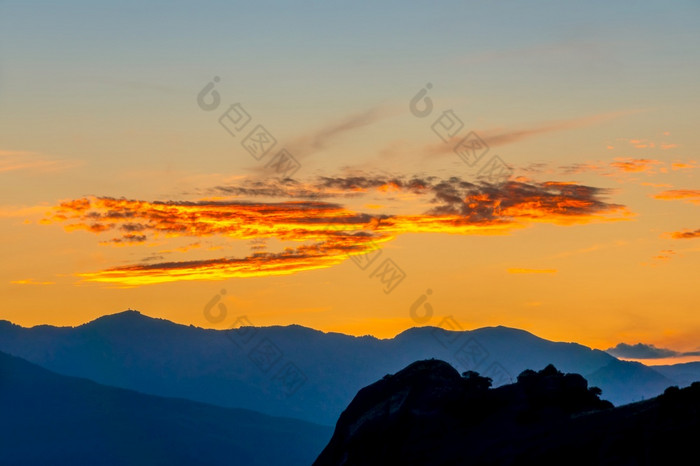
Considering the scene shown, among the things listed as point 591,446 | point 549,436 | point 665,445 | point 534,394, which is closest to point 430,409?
point 534,394

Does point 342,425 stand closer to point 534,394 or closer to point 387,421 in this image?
point 387,421

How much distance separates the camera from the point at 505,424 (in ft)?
458

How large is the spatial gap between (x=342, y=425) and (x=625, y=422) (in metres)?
60.6

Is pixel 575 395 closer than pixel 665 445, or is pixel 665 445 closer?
pixel 665 445

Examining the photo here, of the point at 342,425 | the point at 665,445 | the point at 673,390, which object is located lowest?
the point at 665,445

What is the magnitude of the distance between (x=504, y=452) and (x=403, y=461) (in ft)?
62.5

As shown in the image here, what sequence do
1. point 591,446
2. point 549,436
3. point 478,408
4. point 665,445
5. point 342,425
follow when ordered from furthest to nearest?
point 342,425 → point 478,408 → point 549,436 → point 591,446 → point 665,445

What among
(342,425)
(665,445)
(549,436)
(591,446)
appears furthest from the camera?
(342,425)

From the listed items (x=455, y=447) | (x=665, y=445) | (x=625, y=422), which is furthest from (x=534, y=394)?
(x=665, y=445)

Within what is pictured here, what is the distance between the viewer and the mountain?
10988cm

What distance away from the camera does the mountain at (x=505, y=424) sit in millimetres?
109875

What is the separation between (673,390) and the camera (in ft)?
382

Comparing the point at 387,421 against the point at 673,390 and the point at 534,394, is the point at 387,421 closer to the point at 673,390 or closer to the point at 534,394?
the point at 534,394

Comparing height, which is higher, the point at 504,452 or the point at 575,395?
the point at 575,395
